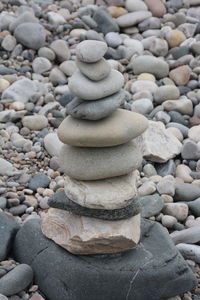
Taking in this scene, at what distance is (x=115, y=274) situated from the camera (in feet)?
12.6

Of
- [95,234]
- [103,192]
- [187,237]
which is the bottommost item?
→ [187,237]

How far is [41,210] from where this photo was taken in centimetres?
484

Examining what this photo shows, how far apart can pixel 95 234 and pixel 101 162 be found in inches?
16.9

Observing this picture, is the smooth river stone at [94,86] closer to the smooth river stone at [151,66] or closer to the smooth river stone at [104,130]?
the smooth river stone at [104,130]

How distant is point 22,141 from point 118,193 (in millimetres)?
2172

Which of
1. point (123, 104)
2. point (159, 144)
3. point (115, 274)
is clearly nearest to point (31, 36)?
point (159, 144)

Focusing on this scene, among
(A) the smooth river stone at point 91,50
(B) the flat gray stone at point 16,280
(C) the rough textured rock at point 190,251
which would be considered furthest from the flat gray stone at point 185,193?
(A) the smooth river stone at point 91,50

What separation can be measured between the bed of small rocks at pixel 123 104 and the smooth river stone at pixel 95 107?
423mm

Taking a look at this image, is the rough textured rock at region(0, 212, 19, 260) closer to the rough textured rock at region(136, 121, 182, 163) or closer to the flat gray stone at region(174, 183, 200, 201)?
the flat gray stone at region(174, 183, 200, 201)

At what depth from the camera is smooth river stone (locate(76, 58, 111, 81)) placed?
3680 millimetres

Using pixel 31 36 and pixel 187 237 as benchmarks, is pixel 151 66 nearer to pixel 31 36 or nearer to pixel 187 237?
pixel 31 36

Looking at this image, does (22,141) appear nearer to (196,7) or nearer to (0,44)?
(0,44)

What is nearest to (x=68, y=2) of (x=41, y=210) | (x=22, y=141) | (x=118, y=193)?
(x=22, y=141)

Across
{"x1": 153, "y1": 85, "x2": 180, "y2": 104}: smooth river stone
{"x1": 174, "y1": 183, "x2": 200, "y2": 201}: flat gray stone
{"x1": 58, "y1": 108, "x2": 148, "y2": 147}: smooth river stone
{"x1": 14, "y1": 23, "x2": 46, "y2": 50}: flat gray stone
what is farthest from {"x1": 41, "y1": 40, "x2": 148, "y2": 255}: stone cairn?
{"x1": 14, "y1": 23, "x2": 46, "y2": 50}: flat gray stone
